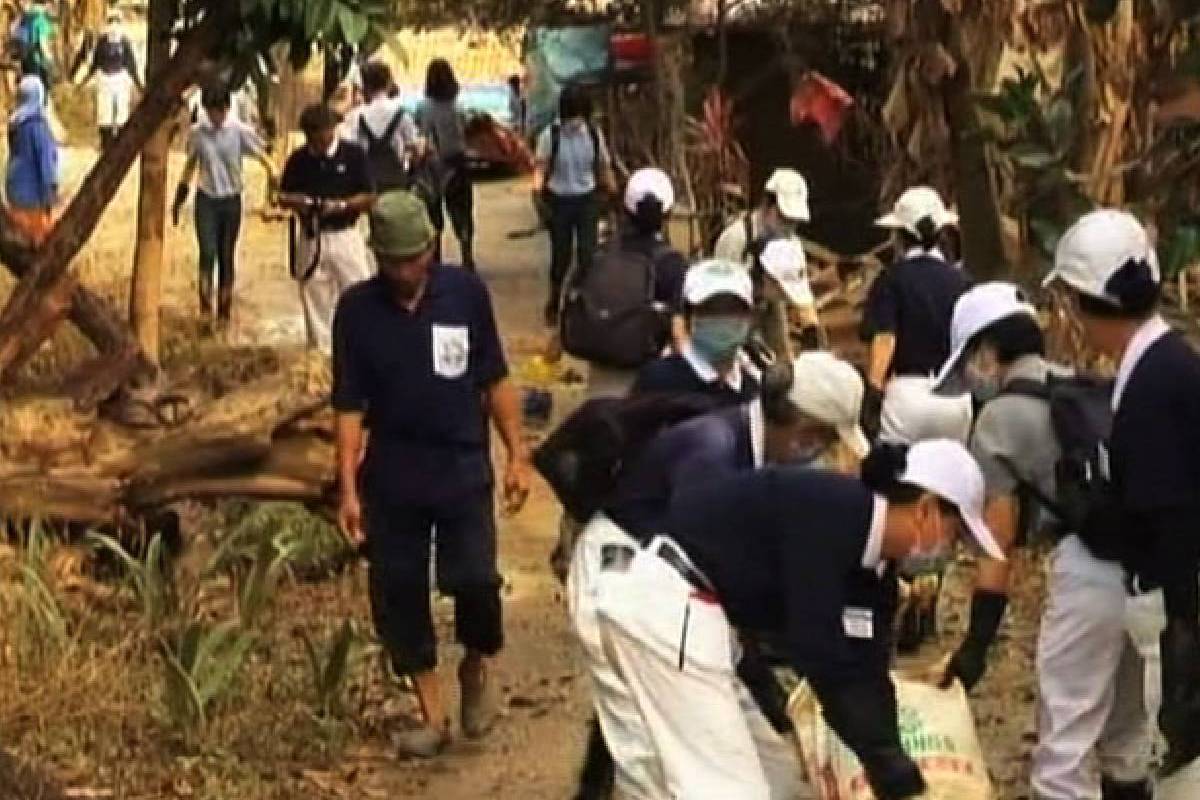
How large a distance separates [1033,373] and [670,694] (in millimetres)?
2354

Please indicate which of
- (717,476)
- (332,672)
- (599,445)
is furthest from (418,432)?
(717,476)

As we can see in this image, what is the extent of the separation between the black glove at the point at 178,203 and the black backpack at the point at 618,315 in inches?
468

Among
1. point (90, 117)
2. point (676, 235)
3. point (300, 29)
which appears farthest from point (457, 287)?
point (90, 117)

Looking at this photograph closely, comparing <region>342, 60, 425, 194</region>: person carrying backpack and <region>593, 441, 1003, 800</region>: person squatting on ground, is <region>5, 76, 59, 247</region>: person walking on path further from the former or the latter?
<region>593, 441, 1003, 800</region>: person squatting on ground

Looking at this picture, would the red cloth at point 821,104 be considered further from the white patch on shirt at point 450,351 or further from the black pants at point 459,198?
the white patch on shirt at point 450,351

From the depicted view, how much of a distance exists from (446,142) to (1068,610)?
14161 millimetres

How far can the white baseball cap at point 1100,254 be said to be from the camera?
23.4 ft

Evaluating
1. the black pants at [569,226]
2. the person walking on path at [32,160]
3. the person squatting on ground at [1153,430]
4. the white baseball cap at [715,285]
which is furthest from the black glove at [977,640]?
the black pants at [569,226]

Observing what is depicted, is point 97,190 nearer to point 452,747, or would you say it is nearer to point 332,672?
point 332,672

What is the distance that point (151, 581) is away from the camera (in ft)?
34.3

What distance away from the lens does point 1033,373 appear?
8445 millimetres

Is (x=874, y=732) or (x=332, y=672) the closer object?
(x=874, y=732)

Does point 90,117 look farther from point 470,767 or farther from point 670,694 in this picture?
point 670,694

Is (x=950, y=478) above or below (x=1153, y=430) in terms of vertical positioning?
above
